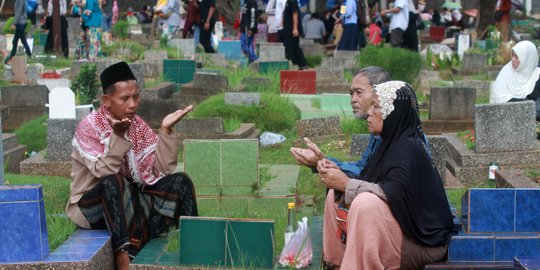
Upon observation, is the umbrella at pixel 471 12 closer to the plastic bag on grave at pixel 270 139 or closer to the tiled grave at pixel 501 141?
the plastic bag on grave at pixel 270 139

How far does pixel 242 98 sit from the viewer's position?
11570 mm

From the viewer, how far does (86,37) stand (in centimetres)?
1861

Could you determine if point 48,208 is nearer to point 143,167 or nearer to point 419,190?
point 143,167

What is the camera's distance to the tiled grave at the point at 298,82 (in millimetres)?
13289

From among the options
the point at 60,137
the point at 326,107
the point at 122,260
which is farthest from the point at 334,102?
the point at 122,260

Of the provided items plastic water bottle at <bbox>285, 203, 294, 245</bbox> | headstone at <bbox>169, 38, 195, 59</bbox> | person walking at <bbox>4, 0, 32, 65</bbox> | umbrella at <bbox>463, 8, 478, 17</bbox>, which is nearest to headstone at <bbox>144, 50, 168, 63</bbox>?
headstone at <bbox>169, 38, 195, 59</bbox>

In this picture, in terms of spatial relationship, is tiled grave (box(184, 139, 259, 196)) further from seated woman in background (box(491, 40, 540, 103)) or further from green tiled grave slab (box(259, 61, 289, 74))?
green tiled grave slab (box(259, 61, 289, 74))

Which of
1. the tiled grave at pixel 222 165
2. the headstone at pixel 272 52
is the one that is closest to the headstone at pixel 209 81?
the headstone at pixel 272 52

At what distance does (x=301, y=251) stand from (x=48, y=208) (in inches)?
90.0

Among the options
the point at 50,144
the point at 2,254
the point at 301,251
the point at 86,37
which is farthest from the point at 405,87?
the point at 86,37

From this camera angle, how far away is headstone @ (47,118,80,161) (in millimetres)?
8914

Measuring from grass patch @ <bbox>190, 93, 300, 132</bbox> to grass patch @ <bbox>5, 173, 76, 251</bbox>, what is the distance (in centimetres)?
275

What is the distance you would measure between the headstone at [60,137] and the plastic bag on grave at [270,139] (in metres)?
2.18

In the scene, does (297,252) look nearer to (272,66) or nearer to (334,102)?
(334,102)
